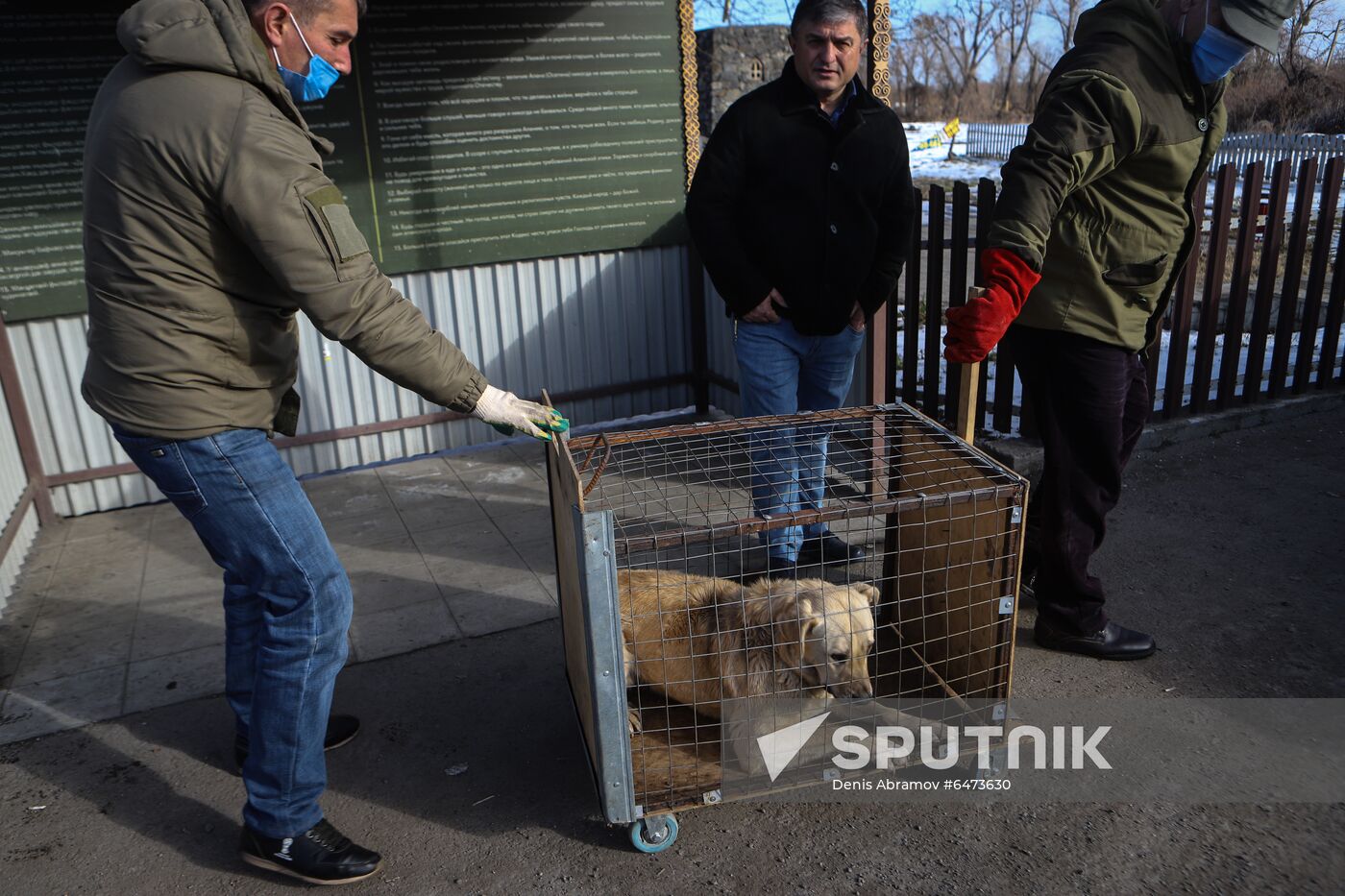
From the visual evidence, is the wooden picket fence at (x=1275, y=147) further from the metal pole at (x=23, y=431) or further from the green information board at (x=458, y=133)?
the metal pole at (x=23, y=431)

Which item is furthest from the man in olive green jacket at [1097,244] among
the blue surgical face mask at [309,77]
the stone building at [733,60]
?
the stone building at [733,60]

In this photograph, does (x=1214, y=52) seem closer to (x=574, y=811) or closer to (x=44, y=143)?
(x=574, y=811)

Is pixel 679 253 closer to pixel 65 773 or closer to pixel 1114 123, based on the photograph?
pixel 1114 123

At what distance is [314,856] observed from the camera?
2.57 m

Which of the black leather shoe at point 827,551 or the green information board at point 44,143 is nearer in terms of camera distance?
the black leather shoe at point 827,551

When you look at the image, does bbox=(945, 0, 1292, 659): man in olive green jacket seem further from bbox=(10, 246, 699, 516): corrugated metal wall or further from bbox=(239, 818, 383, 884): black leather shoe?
bbox=(10, 246, 699, 516): corrugated metal wall

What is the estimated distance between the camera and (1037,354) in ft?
11.3

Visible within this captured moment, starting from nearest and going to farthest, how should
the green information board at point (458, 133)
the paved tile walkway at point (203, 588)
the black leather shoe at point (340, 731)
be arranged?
1. the black leather shoe at point (340, 731)
2. the paved tile walkway at point (203, 588)
3. the green information board at point (458, 133)

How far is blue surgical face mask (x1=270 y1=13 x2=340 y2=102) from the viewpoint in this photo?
2.35 meters

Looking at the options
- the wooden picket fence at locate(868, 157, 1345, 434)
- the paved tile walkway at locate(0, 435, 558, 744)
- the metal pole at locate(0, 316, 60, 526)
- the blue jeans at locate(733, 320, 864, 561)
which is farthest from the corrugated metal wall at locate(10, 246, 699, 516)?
the blue jeans at locate(733, 320, 864, 561)

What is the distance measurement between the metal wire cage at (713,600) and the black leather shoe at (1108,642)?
678 mm

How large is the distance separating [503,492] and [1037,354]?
310 cm

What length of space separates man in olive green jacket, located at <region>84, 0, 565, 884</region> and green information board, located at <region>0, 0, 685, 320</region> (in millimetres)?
3142

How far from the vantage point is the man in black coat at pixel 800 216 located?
12.5 feet
